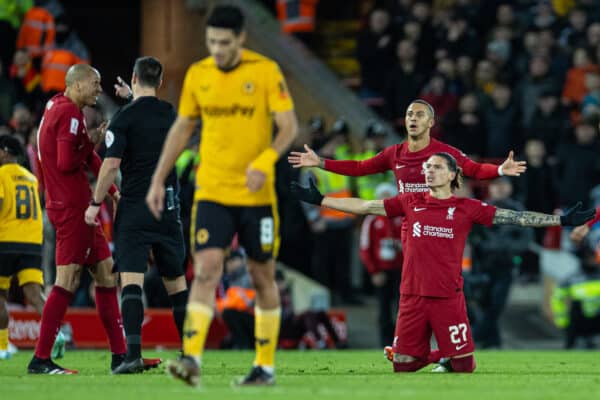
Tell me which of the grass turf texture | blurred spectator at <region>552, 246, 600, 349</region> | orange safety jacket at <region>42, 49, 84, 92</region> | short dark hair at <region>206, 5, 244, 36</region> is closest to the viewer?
the grass turf texture

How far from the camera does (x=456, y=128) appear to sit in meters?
21.8

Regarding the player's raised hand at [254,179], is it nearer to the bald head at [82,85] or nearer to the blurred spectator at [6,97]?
the bald head at [82,85]

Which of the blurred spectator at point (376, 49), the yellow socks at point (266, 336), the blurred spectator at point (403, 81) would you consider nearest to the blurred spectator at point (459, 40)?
the blurred spectator at point (403, 81)

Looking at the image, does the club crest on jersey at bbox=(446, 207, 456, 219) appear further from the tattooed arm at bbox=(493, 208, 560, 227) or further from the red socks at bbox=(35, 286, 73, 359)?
the red socks at bbox=(35, 286, 73, 359)

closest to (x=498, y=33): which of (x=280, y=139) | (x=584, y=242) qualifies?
(x=584, y=242)

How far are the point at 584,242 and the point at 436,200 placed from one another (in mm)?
8773

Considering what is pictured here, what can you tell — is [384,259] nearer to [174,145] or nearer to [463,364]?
[463,364]

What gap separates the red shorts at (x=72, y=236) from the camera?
1180 cm

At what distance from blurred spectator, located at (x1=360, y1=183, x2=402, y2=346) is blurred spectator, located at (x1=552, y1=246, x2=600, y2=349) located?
7.78 feet

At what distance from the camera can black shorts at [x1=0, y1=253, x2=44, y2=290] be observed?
1459cm

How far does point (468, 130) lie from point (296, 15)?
15.1 feet

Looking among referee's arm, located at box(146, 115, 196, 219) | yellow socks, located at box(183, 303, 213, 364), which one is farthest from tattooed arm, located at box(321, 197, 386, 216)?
yellow socks, located at box(183, 303, 213, 364)

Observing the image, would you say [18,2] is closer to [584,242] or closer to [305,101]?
[305,101]

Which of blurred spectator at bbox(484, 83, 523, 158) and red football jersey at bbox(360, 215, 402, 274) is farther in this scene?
blurred spectator at bbox(484, 83, 523, 158)
